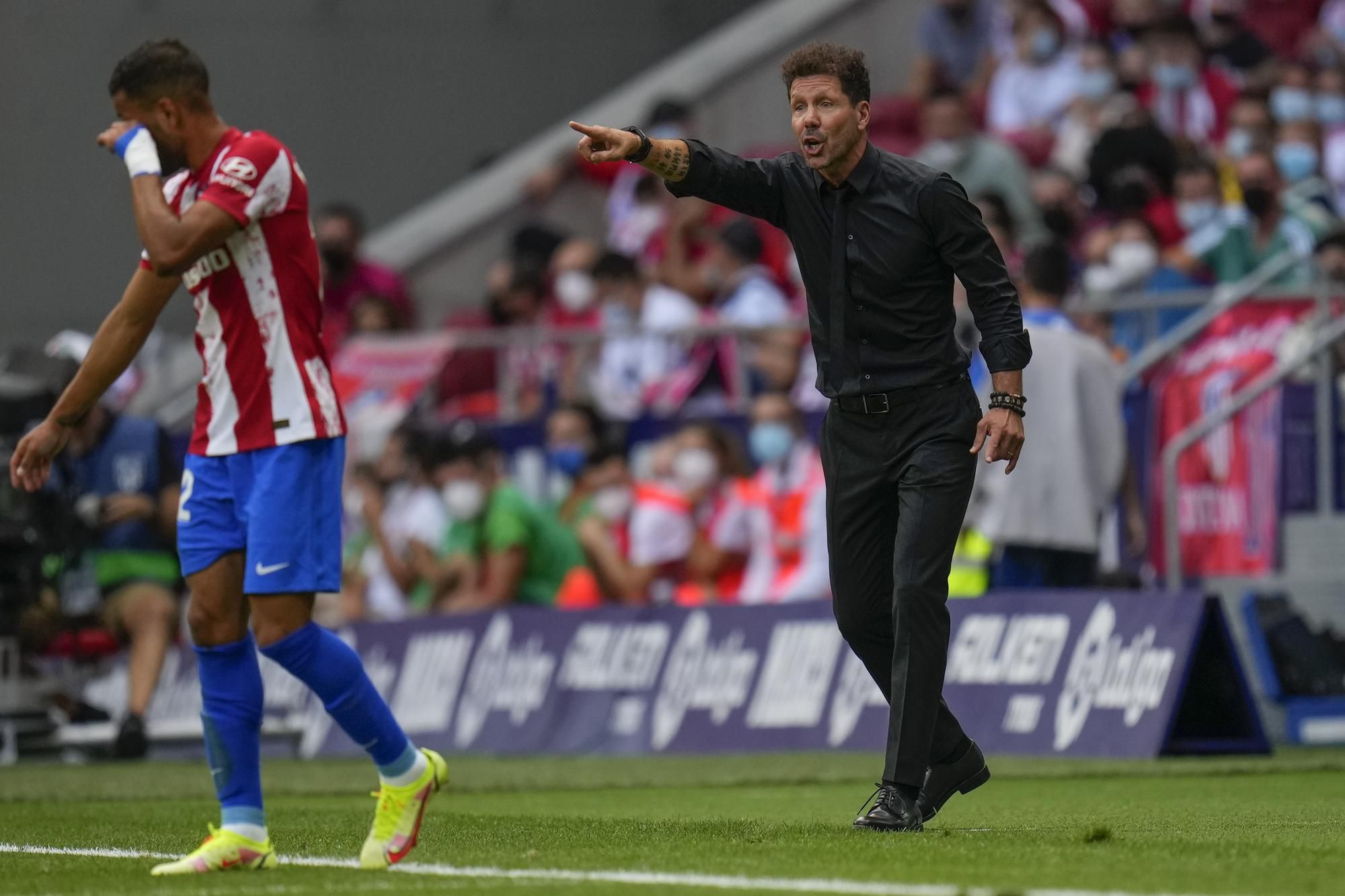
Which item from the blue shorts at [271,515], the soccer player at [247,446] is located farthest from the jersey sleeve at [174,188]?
the blue shorts at [271,515]

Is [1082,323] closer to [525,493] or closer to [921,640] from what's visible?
[525,493]

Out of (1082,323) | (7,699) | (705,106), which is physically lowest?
(7,699)

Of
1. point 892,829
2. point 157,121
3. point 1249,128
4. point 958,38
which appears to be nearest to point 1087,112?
point 1249,128

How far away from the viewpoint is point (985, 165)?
17.2 meters

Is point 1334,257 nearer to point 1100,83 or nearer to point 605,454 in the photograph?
point 1100,83

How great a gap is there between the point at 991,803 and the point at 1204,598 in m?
2.75

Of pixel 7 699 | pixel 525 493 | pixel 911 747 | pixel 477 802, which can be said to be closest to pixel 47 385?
pixel 7 699

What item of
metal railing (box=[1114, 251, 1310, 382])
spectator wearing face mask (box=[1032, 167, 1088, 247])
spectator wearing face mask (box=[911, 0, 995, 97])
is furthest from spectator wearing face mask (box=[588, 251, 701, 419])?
spectator wearing face mask (box=[911, 0, 995, 97])

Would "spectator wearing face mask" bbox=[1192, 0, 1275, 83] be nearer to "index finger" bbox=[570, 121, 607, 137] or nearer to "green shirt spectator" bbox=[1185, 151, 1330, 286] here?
"green shirt spectator" bbox=[1185, 151, 1330, 286]

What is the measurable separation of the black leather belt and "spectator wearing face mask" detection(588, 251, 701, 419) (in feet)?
27.2

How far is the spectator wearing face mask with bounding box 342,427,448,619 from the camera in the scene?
16.5 metres

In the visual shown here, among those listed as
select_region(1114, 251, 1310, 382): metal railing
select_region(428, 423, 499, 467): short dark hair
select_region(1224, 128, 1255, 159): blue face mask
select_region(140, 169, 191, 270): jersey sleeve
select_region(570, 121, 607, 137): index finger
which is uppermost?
select_region(1224, 128, 1255, 159): blue face mask

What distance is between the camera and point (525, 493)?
1638cm

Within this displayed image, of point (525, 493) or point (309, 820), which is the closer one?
point (309, 820)
